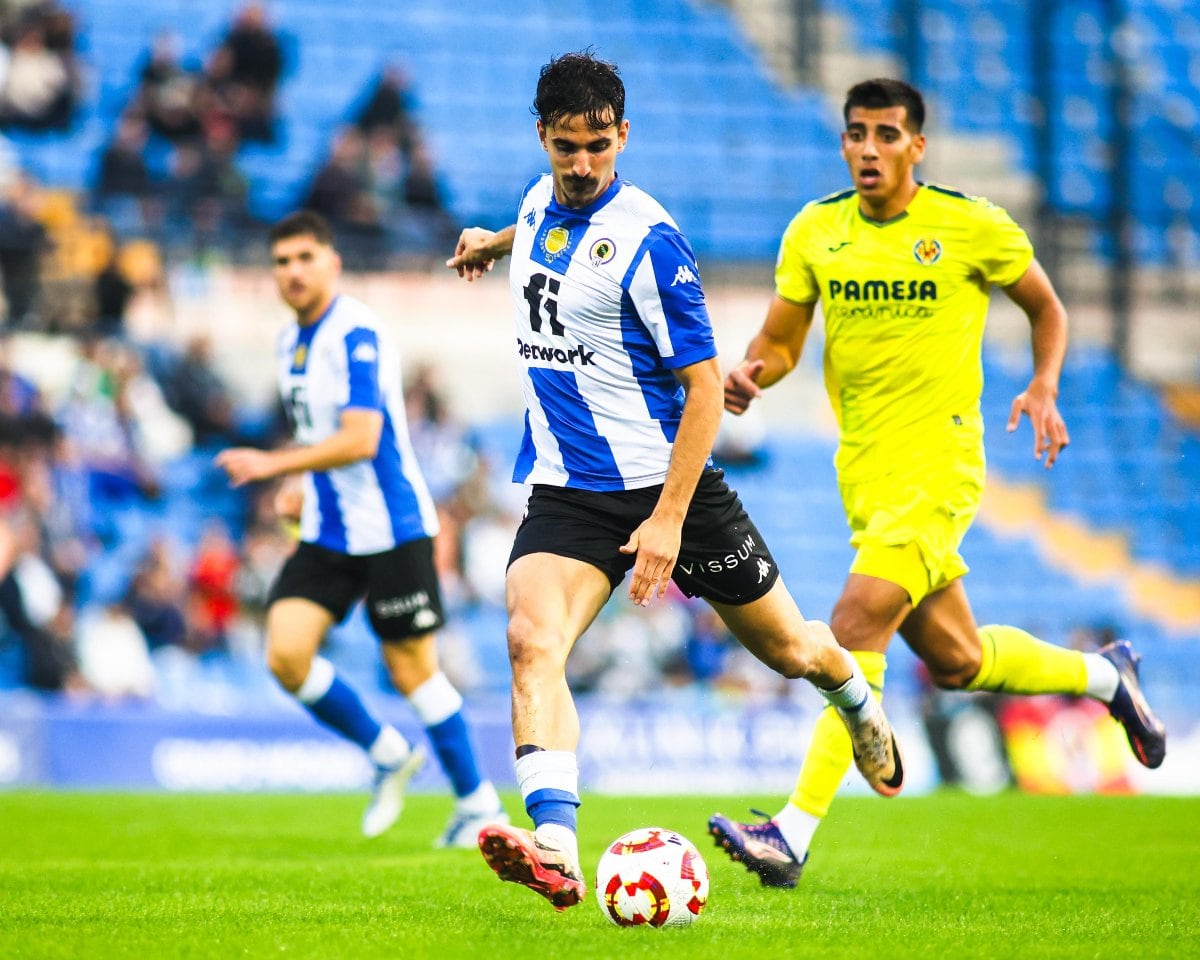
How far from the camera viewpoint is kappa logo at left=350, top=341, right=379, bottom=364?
8648 mm

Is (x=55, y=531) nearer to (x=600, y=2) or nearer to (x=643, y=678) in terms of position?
(x=643, y=678)

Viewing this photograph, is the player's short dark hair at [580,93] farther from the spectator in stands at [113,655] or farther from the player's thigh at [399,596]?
the spectator in stands at [113,655]

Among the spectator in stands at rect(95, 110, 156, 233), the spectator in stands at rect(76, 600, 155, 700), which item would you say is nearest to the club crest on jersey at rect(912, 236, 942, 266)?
the spectator in stands at rect(76, 600, 155, 700)

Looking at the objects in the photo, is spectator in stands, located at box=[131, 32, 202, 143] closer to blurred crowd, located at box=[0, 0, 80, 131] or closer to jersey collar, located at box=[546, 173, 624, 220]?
blurred crowd, located at box=[0, 0, 80, 131]

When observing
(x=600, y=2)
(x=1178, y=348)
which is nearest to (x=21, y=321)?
(x=600, y=2)

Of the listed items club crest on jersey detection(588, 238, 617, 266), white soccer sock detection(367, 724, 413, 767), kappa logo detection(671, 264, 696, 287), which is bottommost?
white soccer sock detection(367, 724, 413, 767)

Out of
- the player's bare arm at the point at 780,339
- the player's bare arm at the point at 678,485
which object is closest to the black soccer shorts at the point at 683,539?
the player's bare arm at the point at 678,485

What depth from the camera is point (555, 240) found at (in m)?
5.84

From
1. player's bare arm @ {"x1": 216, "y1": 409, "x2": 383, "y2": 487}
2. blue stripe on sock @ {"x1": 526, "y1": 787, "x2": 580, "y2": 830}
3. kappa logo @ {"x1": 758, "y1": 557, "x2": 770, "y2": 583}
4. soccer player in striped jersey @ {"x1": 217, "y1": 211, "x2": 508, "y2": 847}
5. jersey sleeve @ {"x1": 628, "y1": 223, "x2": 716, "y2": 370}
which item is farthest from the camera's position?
soccer player in striped jersey @ {"x1": 217, "y1": 211, "x2": 508, "y2": 847}

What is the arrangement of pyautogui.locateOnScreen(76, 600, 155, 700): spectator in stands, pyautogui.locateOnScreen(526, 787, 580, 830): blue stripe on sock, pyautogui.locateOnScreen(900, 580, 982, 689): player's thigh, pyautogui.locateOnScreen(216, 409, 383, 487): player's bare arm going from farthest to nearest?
1. pyautogui.locateOnScreen(76, 600, 155, 700): spectator in stands
2. pyautogui.locateOnScreen(216, 409, 383, 487): player's bare arm
3. pyautogui.locateOnScreen(900, 580, 982, 689): player's thigh
4. pyautogui.locateOnScreen(526, 787, 580, 830): blue stripe on sock

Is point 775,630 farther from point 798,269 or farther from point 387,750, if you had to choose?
point 387,750

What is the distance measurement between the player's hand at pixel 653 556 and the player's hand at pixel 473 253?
1410mm

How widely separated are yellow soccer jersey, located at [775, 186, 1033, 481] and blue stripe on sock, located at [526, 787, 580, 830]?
99.3 inches

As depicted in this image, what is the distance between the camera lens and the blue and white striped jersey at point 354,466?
8812mm
